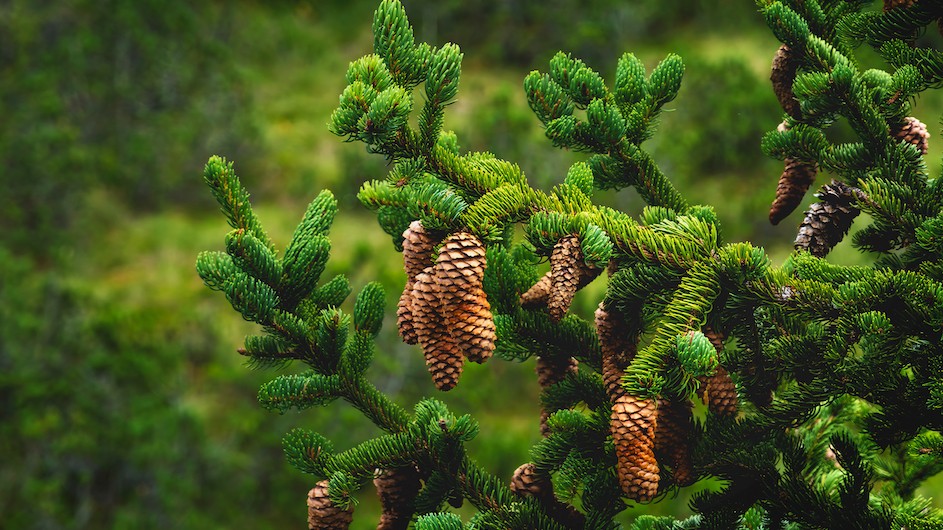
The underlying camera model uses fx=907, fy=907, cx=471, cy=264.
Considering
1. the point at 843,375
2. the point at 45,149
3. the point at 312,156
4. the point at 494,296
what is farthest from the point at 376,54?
the point at 312,156

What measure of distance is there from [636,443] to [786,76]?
0.78 m

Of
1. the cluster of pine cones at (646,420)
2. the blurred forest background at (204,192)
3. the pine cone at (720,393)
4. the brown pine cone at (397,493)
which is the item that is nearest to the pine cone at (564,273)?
the cluster of pine cones at (646,420)

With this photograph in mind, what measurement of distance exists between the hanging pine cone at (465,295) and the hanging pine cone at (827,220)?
578mm

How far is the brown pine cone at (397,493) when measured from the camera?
56.7 inches

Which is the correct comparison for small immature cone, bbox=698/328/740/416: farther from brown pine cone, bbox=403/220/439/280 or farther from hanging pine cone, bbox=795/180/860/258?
brown pine cone, bbox=403/220/439/280

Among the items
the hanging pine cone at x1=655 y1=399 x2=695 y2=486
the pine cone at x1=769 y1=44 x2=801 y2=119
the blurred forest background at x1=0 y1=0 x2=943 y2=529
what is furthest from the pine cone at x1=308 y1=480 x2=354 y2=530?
the blurred forest background at x1=0 y1=0 x2=943 y2=529

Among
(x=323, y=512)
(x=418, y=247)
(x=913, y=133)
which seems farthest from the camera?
(x=913, y=133)

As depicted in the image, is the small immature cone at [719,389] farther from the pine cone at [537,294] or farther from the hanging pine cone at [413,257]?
the hanging pine cone at [413,257]

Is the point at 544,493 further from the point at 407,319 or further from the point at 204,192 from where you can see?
the point at 204,192

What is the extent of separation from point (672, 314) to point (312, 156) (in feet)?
30.8

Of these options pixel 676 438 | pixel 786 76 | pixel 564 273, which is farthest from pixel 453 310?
pixel 786 76

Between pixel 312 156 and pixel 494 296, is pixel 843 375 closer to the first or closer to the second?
pixel 494 296

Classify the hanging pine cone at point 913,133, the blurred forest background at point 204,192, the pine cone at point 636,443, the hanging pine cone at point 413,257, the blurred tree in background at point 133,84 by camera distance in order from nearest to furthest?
the pine cone at point 636,443
the hanging pine cone at point 413,257
the hanging pine cone at point 913,133
the blurred forest background at point 204,192
the blurred tree in background at point 133,84

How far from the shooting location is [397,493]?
1444mm
